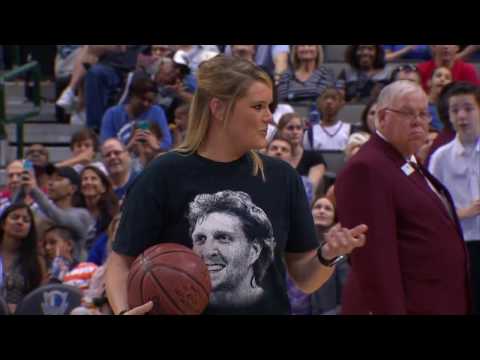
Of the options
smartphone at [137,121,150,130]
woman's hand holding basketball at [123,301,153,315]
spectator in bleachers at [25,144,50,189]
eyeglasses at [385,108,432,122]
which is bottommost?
spectator in bleachers at [25,144,50,189]

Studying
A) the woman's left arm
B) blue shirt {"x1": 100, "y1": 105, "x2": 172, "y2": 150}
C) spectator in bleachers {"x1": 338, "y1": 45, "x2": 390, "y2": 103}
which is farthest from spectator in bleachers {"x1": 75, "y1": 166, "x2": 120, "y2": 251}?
the woman's left arm

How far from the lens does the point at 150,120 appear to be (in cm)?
922

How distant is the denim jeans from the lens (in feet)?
34.7

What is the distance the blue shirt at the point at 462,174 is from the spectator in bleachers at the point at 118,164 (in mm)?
3105

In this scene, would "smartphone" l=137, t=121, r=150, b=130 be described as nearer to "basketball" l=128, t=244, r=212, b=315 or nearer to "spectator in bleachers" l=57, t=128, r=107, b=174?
"spectator in bleachers" l=57, t=128, r=107, b=174

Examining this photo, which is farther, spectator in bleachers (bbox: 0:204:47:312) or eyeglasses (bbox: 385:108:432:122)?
spectator in bleachers (bbox: 0:204:47:312)

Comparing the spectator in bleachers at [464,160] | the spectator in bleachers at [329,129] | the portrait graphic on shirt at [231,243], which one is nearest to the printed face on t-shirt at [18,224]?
the spectator in bleachers at [329,129]

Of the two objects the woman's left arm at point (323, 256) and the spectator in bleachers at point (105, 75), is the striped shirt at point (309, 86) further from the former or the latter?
the woman's left arm at point (323, 256)

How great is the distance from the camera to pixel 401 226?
180 inches

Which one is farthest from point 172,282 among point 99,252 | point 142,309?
point 99,252

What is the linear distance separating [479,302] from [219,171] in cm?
276

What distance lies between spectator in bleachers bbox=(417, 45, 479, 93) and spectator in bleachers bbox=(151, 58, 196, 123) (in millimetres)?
2078
